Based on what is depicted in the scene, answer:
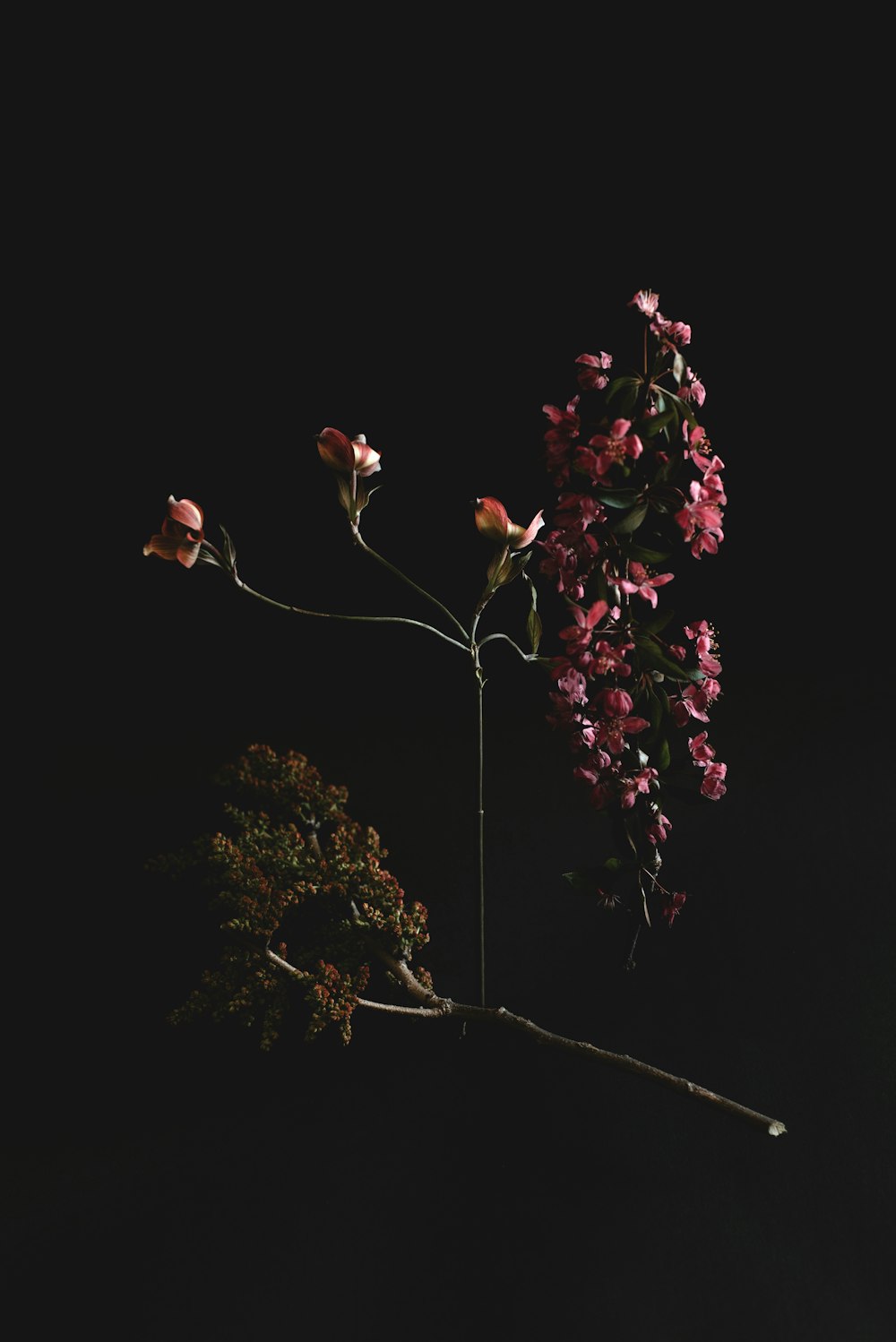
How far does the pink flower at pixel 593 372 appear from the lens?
3.92 ft

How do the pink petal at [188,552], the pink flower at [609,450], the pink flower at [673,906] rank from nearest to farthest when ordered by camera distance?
the pink flower at [609,450]
the pink petal at [188,552]
the pink flower at [673,906]

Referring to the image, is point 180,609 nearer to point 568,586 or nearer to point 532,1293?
point 568,586

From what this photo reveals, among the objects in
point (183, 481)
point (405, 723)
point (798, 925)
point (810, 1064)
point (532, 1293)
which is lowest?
point (532, 1293)

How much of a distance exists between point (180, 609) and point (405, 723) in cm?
46

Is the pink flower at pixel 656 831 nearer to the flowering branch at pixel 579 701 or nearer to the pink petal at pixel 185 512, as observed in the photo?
the flowering branch at pixel 579 701

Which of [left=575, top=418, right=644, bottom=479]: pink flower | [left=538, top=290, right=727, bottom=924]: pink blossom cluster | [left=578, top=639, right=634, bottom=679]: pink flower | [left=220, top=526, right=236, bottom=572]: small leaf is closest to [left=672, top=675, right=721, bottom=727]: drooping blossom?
[left=538, top=290, right=727, bottom=924]: pink blossom cluster

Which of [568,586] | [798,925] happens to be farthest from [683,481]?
[798,925]

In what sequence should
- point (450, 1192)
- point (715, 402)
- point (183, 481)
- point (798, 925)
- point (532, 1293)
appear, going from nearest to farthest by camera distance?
point (532, 1293)
point (450, 1192)
point (798, 925)
point (183, 481)
point (715, 402)

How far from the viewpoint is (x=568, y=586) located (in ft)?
4.11

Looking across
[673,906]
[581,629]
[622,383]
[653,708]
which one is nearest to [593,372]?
[622,383]

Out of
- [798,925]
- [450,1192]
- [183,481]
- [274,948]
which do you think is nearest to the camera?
[450,1192]

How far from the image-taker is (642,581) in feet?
4.06

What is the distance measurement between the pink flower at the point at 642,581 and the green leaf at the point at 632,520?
49 mm

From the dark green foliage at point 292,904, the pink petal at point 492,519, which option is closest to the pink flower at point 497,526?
the pink petal at point 492,519
